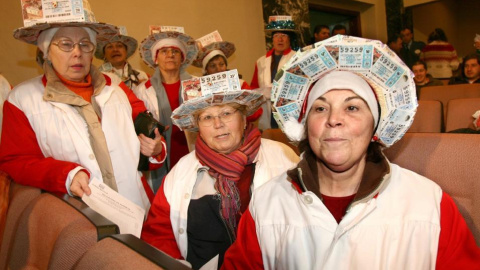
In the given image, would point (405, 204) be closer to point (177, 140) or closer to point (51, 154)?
point (51, 154)

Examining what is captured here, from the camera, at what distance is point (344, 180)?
1422mm

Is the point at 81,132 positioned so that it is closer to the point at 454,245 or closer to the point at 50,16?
the point at 50,16

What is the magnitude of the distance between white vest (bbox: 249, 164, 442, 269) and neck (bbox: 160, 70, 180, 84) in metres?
2.04

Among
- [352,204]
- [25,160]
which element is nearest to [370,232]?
[352,204]

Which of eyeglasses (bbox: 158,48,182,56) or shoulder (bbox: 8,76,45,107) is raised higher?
eyeglasses (bbox: 158,48,182,56)

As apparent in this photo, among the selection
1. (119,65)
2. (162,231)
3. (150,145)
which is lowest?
(162,231)

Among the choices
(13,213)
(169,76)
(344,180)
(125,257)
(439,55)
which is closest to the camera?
(125,257)

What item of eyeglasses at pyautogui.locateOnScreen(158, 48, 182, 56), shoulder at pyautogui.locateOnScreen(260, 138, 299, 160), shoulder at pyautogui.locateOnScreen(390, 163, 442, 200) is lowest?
shoulder at pyautogui.locateOnScreen(390, 163, 442, 200)

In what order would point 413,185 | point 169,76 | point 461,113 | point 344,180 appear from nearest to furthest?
point 413,185, point 344,180, point 461,113, point 169,76

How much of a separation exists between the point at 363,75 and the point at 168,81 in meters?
2.08

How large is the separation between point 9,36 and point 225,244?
3.21m

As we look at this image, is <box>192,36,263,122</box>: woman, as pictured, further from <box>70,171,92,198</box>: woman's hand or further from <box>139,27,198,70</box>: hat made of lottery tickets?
<box>70,171,92,198</box>: woman's hand

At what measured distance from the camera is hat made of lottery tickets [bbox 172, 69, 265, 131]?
6.44 ft

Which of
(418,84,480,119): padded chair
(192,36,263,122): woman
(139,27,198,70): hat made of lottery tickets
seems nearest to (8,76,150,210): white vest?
(139,27,198,70): hat made of lottery tickets
